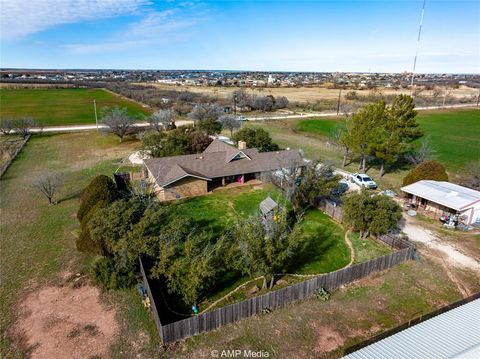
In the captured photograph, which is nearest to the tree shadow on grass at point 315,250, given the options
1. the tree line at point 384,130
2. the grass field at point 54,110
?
the tree line at point 384,130

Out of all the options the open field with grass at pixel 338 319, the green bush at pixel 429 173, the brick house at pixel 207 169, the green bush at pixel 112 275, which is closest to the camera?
the open field with grass at pixel 338 319

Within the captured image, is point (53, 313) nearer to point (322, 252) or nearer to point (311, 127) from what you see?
point (322, 252)

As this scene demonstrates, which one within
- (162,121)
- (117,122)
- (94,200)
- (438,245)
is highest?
(117,122)

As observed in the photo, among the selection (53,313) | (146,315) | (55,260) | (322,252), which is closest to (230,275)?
(146,315)

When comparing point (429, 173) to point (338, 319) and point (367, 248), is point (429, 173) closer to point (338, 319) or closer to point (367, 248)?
point (367, 248)

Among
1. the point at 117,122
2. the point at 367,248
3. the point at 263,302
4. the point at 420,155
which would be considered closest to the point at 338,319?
the point at 263,302

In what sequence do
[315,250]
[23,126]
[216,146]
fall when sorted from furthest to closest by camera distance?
1. [23,126]
2. [216,146]
3. [315,250]

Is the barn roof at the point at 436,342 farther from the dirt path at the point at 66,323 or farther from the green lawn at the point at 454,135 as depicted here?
the green lawn at the point at 454,135
